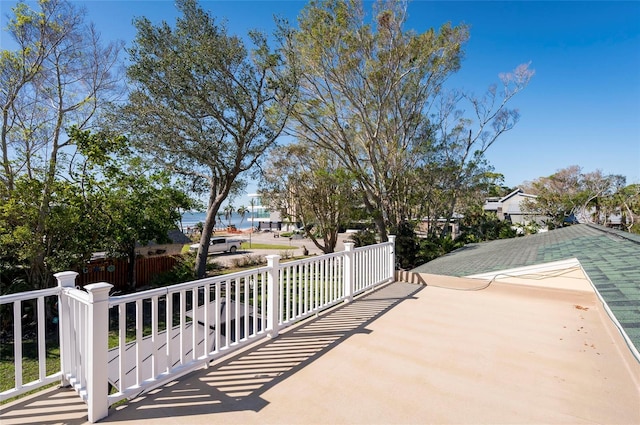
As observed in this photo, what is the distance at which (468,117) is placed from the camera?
13.8 meters

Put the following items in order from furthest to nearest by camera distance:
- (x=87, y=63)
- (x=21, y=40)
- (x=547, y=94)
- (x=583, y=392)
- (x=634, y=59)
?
1. (x=547, y=94)
2. (x=634, y=59)
3. (x=87, y=63)
4. (x=21, y=40)
5. (x=583, y=392)

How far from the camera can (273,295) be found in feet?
10.9

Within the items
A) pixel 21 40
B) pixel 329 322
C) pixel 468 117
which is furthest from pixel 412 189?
pixel 21 40

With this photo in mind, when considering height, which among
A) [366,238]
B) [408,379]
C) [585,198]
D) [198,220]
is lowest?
[408,379]

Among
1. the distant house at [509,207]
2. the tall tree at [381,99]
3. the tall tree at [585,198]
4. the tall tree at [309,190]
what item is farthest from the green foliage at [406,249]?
the distant house at [509,207]

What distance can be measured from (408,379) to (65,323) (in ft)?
9.05

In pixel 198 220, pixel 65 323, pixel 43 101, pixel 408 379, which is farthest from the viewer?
pixel 198 220

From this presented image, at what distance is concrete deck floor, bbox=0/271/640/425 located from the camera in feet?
6.77

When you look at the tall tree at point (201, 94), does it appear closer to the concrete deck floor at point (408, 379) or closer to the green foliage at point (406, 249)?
the green foliage at point (406, 249)

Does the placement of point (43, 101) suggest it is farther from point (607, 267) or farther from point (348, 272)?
point (607, 267)

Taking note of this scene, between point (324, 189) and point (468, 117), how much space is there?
7.40 m

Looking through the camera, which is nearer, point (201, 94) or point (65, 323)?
point (65, 323)

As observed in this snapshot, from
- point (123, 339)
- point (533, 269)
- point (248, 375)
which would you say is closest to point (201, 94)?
point (123, 339)

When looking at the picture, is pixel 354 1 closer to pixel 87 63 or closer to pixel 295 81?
pixel 295 81
